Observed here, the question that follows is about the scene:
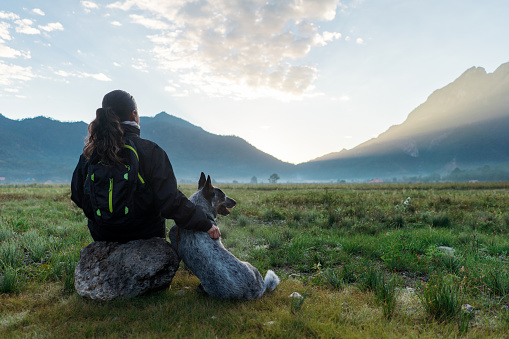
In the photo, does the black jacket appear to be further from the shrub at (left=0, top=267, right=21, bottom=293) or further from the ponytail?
the shrub at (left=0, top=267, right=21, bottom=293)

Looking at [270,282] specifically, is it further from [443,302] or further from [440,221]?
[440,221]

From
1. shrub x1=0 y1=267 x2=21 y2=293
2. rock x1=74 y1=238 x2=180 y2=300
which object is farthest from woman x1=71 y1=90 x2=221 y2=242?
shrub x1=0 y1=267 x2=21 y2=293

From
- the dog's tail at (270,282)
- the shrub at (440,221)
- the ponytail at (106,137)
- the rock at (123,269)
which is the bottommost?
the shrub at (440,221)

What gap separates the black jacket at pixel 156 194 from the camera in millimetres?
4258

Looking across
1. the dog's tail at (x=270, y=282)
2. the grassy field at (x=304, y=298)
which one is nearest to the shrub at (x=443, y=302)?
the grassy field at (x=304, y=298)

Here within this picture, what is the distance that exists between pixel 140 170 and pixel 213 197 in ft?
5.17

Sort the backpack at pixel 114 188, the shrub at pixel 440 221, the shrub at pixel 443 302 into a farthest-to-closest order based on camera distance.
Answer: the shrub at pixel 440 221, the backpack at pixel 114 188, the shrub at pixel 443 302

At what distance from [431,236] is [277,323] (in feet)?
24.4

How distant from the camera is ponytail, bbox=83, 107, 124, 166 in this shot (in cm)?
397

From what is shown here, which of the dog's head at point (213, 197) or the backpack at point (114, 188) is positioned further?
the dog's head at point (213, 197)

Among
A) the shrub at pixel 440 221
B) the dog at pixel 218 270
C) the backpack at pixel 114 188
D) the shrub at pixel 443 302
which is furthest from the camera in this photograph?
the shrub at pixel 440 221

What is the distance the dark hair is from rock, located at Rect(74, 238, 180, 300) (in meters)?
1.68

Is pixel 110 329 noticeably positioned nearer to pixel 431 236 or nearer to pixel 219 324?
pixel 219 324

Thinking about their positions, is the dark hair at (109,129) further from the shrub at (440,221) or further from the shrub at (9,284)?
the shrub at (440,221)
